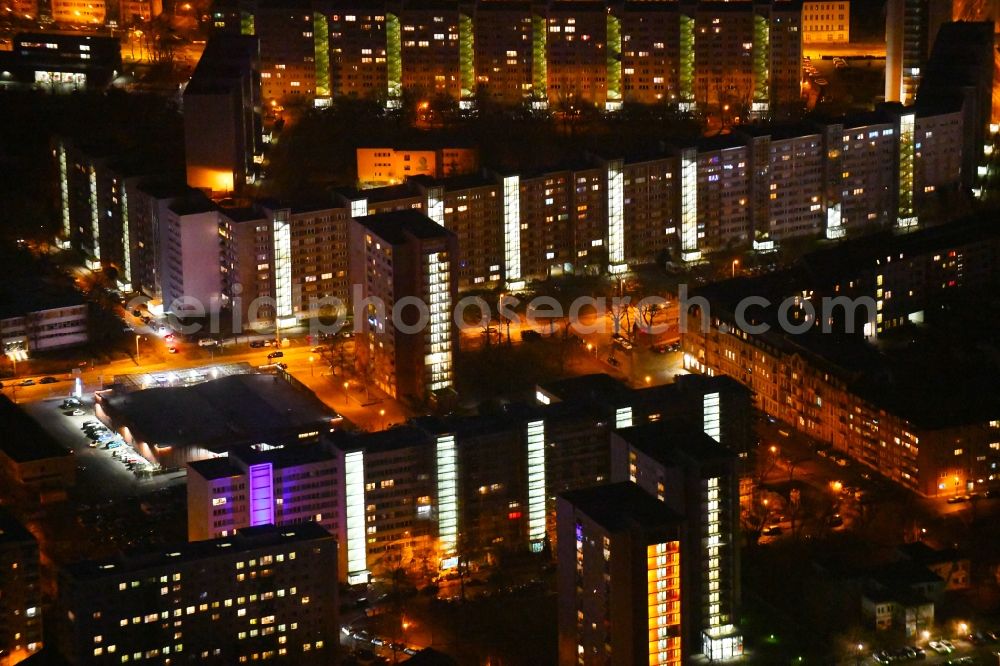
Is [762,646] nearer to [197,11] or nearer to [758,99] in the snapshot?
[758,99]

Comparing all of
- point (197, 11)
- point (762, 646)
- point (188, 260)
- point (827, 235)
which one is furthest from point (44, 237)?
point (762, 646)

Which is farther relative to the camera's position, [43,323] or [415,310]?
[43,323]

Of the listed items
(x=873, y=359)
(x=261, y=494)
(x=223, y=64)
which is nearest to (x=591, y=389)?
(x=873, y=359)

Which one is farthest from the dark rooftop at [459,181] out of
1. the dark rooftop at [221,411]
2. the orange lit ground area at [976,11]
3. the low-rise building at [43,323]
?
the orange lit ground area at [976,11]

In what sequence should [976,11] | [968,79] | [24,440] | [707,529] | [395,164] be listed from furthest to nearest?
[976,11] → [968,79] → [395,164] → [24,440] → [707,529]

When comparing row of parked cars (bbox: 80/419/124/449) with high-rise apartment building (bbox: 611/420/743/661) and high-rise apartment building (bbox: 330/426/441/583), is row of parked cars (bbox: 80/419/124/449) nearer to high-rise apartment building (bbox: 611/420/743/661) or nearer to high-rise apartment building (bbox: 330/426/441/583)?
high-rise apartment building (bbox: 330/426/441/583)

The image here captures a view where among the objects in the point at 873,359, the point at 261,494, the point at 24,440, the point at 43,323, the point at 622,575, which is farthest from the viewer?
the point at 43,323

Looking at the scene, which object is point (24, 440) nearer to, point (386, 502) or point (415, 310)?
point (386, 502)

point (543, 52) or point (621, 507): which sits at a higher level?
point (543, 52)
